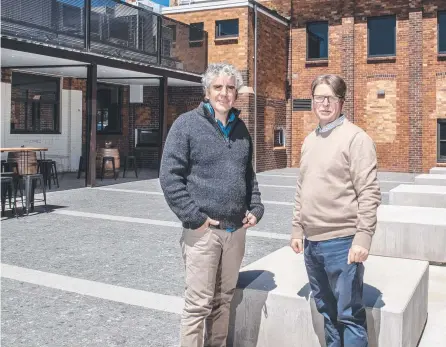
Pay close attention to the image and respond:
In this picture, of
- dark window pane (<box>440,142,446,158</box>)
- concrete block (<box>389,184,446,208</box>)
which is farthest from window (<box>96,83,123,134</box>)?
concrete block (<box>389,184,446,208</box>)

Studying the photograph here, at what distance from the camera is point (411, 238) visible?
6.23 meters

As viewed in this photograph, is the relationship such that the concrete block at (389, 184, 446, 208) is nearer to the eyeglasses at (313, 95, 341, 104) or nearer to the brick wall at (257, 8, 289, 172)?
the eyeglasses at (313, 95, 341, 104)

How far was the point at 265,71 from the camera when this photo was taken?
21.0 m

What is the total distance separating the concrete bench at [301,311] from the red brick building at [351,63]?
635 inches

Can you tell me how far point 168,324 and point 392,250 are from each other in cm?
345

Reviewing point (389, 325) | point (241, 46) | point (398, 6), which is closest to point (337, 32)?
point (398, 6)

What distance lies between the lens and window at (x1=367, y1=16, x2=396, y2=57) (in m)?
21.4

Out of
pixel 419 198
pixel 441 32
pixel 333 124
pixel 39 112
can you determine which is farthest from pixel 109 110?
pixel 333 124

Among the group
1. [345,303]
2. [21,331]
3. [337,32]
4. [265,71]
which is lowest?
[21,331]

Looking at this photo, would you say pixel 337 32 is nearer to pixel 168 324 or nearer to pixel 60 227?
pixel 60 227

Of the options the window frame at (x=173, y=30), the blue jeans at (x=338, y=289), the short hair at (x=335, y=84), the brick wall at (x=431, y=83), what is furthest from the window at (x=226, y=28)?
the blue jeans at (x=338, y=289)

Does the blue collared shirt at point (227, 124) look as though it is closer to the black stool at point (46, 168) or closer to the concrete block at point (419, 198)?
the concrete block at point (419, 198)

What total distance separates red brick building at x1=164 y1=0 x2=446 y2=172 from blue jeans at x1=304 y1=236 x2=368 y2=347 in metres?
16.8

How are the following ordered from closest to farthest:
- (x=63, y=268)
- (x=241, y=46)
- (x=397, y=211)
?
(x=63, y=268) → (x=397, y=211) → (x=241, y=46)
